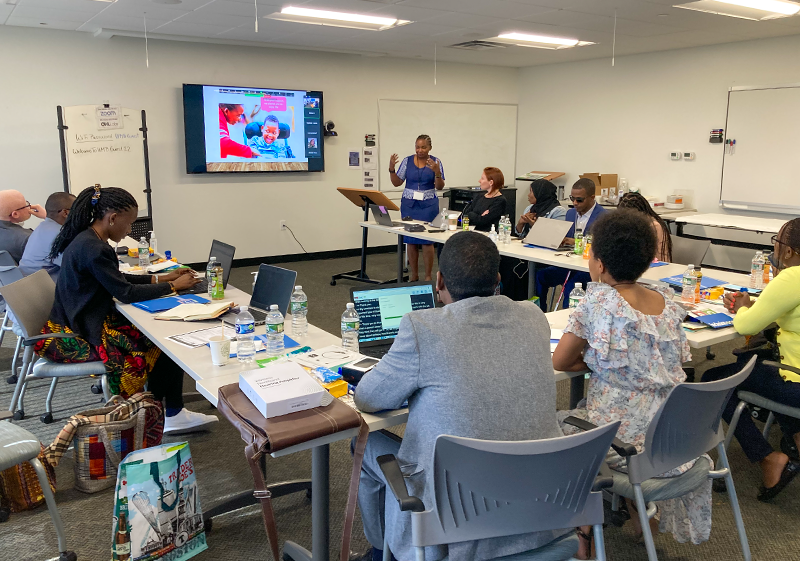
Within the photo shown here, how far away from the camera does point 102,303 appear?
3.21m

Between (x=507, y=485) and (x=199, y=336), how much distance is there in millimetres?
1712

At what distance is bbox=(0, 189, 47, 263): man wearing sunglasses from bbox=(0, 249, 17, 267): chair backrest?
0.19m

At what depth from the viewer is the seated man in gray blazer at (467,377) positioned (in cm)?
164

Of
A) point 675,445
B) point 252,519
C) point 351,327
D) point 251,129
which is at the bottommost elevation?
point 252,519

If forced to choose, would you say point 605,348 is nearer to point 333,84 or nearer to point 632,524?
point 632,524

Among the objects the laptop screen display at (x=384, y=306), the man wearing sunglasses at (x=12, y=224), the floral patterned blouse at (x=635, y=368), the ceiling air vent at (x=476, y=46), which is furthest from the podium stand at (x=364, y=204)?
the floral patterned blouse at (x=635, y=368)

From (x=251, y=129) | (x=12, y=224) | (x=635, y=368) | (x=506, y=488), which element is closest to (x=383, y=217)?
(x=251, y=129)

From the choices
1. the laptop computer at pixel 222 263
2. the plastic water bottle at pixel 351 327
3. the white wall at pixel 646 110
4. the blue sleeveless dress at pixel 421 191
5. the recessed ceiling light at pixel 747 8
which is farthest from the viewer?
the white wall at pixel 646 110

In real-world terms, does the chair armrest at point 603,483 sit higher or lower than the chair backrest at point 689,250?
lower

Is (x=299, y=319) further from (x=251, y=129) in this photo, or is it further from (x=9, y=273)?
(x=251, y=129)

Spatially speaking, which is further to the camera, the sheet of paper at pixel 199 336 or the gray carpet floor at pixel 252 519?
the sheet of paper at pixel 199 336

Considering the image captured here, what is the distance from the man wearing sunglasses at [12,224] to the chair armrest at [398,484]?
12.3ft

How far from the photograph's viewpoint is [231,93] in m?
7.48

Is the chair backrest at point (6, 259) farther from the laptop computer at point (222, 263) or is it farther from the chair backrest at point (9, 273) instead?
the laptop computer at point (222, 263)
